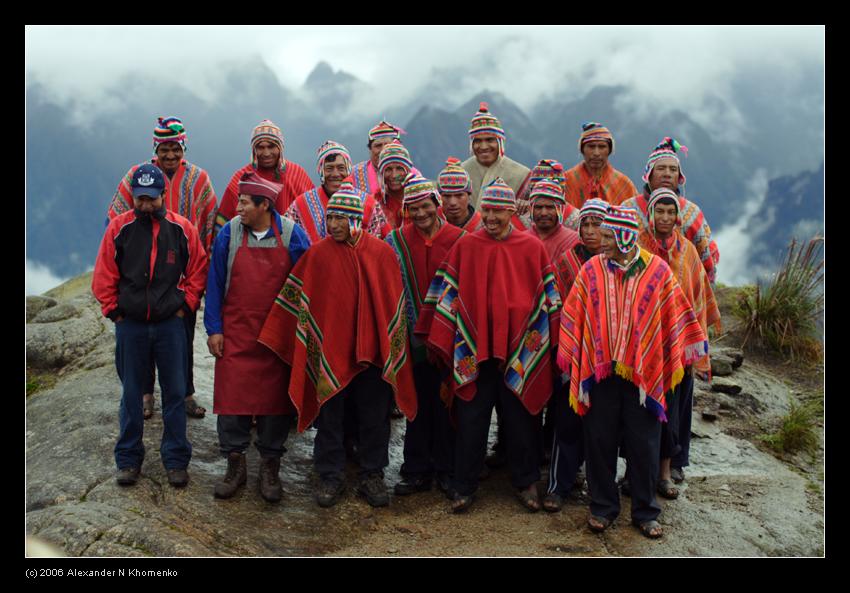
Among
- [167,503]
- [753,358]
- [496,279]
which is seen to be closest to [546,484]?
[496,279]

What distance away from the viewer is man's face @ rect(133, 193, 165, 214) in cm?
496

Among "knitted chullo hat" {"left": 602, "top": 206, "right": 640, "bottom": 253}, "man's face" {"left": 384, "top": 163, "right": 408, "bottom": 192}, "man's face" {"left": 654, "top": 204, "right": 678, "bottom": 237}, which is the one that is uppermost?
"man's face" {"left": 384, "top": 163, "right": 408, "bottom": 192}

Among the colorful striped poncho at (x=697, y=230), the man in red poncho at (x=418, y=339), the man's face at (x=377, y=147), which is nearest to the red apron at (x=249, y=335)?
the man in red poncho at (x=418, y=339)

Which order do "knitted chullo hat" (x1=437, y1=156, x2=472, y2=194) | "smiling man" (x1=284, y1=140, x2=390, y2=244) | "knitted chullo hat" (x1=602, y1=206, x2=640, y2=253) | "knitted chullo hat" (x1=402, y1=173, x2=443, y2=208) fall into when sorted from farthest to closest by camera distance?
"smiling man" (x1=284, y1=140, x2=390, y2=244) → "knitted chullo hat" (x1=437, y1=156, x2=472, y2=194) → "knitted chullo hat" (x1=402, y1=173, x2=443, y2=208) → "knitted chullo hat" (x1=602, y1=206, x2=640, y2=253)

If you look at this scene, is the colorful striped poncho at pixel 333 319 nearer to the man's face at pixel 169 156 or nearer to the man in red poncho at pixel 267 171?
the man in red poncho at pixel 267 171

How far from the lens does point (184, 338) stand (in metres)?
5.17

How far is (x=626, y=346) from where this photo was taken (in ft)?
15.5

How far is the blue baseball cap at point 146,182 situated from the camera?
4924mm

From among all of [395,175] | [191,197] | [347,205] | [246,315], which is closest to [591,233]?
[395,175]

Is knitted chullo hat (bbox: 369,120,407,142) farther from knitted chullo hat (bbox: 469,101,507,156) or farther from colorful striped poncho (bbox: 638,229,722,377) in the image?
colorful striped poncho (bbox: 638,229,722,377)

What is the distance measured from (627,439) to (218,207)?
3.60 meters

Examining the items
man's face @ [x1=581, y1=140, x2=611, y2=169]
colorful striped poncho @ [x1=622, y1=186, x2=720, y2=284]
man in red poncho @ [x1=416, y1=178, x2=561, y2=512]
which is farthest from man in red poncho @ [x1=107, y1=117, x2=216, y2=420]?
colorful striped poncho @ [x1=622, y1=186, x2=720, y2=284]

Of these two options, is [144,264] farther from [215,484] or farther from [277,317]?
[215,484]

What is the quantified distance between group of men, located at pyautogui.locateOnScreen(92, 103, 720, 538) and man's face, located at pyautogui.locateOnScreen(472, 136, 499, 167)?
3.62ft
